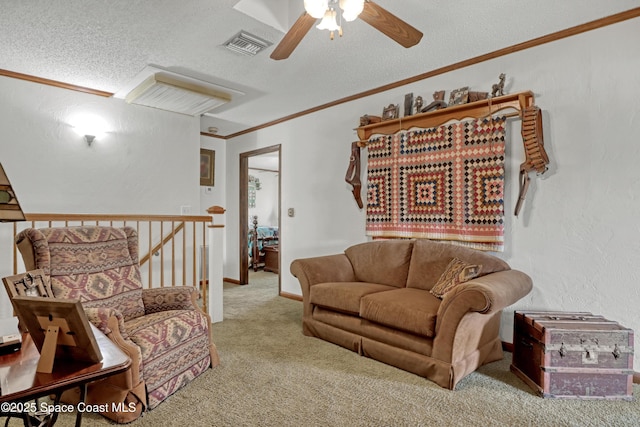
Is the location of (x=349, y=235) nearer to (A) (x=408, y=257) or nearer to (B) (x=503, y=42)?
(A) (x=408, y=257)

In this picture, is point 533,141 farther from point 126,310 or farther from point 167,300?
point 126,310

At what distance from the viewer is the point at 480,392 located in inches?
85.9

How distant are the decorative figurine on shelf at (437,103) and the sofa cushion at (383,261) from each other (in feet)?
3.98

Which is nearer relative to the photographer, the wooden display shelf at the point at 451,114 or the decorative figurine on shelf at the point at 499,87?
the wooden display shelf at the point at 451,114

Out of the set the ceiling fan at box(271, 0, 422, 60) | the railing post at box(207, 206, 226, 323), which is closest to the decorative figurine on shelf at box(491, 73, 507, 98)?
the ceiling fan at box(271, 0, 422, 60)

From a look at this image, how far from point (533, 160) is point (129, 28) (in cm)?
311

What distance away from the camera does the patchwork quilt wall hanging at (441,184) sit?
289cm

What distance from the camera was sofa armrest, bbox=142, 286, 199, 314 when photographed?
246 cm

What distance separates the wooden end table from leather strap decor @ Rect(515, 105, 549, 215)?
281 centimetres

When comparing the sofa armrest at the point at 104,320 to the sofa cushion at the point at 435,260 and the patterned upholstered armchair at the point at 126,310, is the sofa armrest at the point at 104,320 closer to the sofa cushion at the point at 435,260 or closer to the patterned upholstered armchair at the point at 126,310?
the patterned upholstered armchair at the point at 126,310

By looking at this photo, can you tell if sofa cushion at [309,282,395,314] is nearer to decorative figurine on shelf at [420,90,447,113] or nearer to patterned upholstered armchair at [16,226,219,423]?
patterned upholstered armchair at [16,226,219,423]

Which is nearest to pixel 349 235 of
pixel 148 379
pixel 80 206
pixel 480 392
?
pixel 480 392

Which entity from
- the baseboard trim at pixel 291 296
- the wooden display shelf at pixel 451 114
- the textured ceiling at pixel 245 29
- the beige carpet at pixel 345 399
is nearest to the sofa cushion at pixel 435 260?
the beige carpet at pixel 345 399

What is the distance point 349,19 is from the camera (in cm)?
159
